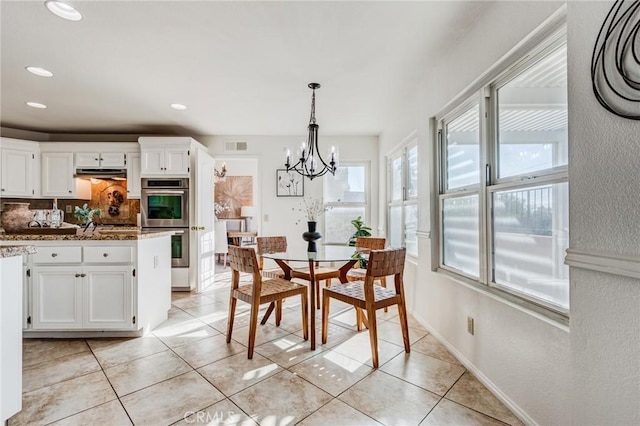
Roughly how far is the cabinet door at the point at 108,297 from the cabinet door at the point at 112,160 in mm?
2379

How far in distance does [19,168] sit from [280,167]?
365cm

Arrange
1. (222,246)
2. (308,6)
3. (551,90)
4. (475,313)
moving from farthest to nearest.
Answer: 1. (222,246)
2. (475,313)
3. (308,6)
4. (551,90)

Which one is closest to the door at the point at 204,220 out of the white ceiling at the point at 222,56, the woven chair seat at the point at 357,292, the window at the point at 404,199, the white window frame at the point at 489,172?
the white ceiling at the point at 222,56

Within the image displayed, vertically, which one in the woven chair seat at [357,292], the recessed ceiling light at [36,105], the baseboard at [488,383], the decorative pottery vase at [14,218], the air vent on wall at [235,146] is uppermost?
the recessed ceiling light at [36,105]

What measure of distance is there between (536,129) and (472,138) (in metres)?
0.62

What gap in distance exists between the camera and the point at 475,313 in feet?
6.63

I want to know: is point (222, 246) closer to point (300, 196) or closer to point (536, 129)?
point (300, 196)

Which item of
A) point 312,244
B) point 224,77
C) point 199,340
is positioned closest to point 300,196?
point 312,244

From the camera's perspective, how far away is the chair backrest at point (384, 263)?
2107mm

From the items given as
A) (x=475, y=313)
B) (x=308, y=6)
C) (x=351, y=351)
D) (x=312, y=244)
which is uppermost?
(x=308, y=6)

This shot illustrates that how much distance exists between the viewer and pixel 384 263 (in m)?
2.16

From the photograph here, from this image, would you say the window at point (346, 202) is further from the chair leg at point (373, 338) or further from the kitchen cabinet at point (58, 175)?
the kitchen cabinet at point (58, 175)
